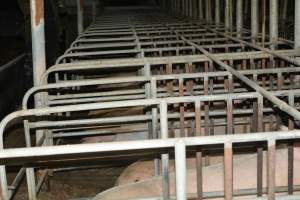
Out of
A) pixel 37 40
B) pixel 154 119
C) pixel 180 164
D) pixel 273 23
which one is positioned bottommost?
pixel 154 119

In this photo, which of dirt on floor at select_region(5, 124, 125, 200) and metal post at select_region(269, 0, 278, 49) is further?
metal post at select_region(269, 0, 278, 49)

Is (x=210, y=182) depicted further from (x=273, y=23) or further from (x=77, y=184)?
(x=273, y=23)

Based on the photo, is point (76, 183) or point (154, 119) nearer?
point (154, 119)

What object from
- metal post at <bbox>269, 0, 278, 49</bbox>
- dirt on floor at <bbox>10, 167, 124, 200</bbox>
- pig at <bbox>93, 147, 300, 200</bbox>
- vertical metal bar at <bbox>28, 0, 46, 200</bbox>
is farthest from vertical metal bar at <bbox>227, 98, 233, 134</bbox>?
metal post at <bbox>269, 0, 278, 49</bbox>

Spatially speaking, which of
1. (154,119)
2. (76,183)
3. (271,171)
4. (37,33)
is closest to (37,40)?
(37,33)

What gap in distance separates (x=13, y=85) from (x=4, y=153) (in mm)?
7098

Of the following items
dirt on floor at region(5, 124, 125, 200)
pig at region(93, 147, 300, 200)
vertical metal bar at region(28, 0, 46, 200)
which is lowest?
dirt on floor at region(5, 124, 125, 200)

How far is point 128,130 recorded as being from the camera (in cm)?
504

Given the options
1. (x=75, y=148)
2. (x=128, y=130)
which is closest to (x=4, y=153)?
(x=75, y=148)

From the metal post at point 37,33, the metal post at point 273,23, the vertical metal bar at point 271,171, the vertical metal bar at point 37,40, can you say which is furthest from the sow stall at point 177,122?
the metal post at point 37,33

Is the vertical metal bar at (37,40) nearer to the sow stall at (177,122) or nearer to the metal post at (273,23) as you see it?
the sow stall at (177,122)

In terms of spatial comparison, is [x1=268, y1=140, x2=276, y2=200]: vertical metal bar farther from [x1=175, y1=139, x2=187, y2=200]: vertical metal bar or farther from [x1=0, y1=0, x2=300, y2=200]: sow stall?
[x1=175, y1=139, x2=187, y2=200]: vertical metal bar

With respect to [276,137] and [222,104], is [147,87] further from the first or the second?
[276,137]

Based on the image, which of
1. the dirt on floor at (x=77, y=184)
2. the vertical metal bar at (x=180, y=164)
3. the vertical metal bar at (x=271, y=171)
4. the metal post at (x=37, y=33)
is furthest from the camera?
the metal post at (x=37, y=33)
